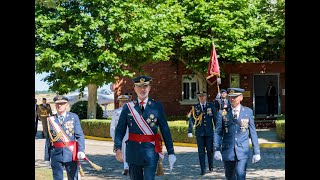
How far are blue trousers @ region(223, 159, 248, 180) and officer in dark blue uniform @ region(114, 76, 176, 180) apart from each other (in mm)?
1365

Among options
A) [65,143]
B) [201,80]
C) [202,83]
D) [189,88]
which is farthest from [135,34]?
[65,143]

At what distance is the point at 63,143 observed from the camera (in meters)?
8.96

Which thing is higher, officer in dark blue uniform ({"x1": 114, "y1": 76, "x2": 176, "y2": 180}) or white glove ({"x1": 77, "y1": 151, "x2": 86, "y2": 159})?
officer in dark blue uniform ({"x1": 114, "y1": 76, "x2": 176, "y2": 180})

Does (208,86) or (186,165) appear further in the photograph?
(208,86)

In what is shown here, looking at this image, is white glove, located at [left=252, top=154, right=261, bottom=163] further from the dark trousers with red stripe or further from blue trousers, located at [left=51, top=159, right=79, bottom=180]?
blue trousers, located at [left=51, top=159, right=79, bottom=180]

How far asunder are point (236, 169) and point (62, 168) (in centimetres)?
299

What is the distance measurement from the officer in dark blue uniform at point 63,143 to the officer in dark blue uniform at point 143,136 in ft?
4.14

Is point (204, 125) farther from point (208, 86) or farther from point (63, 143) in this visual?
point (208, 86)

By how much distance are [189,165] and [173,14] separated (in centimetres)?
1303

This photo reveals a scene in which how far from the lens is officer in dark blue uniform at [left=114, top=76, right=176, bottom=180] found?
25.8 ft

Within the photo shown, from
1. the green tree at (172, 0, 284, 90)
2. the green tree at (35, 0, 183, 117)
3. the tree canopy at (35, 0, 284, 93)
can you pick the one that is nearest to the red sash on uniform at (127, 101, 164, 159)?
the tree canopy at (35, 0, 284, 93)

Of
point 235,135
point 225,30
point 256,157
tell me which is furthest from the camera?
point 225,30

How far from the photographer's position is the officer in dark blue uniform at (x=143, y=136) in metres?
→ 7.85
